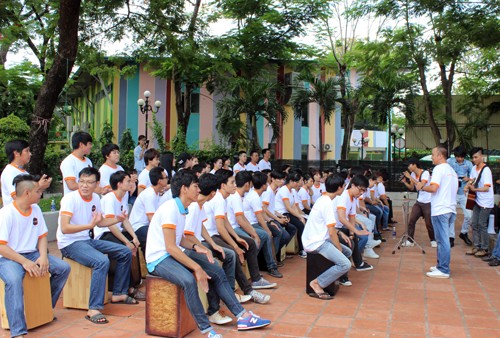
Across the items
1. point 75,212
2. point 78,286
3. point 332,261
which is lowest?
point 78,286

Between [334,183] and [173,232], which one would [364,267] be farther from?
[173,232]

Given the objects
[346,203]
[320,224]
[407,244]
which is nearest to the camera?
[320,224]

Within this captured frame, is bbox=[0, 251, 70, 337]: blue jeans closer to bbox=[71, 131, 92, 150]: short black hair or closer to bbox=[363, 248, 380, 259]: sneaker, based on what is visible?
bbox=[71, 131, 92, 150]: short black hair

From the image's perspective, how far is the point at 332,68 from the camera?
69.9ft

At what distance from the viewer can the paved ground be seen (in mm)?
4684

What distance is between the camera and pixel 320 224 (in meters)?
5.82

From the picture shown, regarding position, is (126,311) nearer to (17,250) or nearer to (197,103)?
(17,250)

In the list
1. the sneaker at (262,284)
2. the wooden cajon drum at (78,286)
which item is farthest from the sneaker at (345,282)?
the wooden cajon drum at (78,286)

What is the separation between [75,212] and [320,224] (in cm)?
263

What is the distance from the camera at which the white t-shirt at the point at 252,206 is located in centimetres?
695

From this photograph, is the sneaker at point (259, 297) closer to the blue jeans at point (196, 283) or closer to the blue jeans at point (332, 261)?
the blue jeans at point (332, 261)

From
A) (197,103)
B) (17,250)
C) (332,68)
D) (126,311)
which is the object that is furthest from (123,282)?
(197,103)

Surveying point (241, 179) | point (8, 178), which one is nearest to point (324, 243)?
point (241, 179)

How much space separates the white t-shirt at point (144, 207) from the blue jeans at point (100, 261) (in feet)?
2.78
